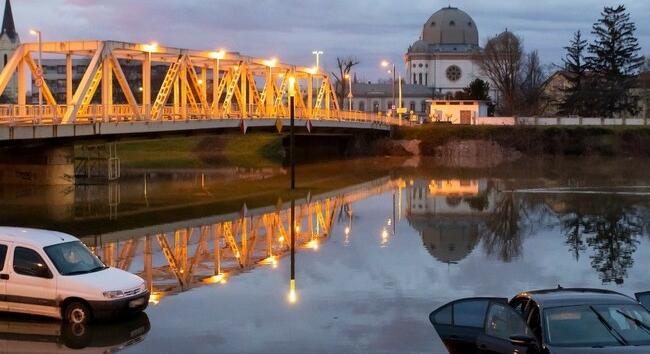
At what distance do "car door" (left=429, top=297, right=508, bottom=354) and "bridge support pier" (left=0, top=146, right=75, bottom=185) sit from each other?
34.7 m

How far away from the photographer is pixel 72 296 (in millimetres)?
14062

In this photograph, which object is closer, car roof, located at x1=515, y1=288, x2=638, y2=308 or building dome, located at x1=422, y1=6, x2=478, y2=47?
car roof, located at x1=515, y1=288, x2=638, y2=308

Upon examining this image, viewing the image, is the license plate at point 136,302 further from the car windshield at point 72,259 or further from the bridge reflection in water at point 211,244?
the bridge reflection in water at point 211,244

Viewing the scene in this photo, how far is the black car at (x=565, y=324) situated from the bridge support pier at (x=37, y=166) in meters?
36.2

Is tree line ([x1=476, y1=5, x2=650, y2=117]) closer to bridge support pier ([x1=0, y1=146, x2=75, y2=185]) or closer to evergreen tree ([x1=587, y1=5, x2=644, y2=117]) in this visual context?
evergreen tree ([x1=587, y1=5, x2=644, y2=117])

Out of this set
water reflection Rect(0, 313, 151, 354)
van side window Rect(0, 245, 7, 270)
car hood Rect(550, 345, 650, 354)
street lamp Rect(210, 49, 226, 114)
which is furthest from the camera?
street lamp Rect(210, 49, 226, 114)

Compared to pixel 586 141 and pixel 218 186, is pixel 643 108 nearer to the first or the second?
pixel 586 141

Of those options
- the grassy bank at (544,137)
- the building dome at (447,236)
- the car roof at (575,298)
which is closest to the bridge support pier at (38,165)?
the building dome at (447,236)

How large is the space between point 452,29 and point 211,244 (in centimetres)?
15196

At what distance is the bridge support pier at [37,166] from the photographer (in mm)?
43656

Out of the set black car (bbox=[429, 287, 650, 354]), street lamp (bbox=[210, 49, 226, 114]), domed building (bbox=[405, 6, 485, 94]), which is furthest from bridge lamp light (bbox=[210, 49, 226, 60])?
domed building (bbox=[405, 6, 485, 94])

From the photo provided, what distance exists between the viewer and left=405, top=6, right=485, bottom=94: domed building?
552 feet

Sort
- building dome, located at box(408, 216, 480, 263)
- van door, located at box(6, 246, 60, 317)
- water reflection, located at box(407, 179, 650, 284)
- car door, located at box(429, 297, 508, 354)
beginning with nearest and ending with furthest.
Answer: car door, located at box(429, 297, 508, 354), van door, located at box(6, 246, 60, 317), building dome, located at box(408, 216, 480, 263), water reflection, located at box(407, 179, 650, 284)

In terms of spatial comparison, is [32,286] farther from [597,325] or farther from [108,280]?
[597,325]
